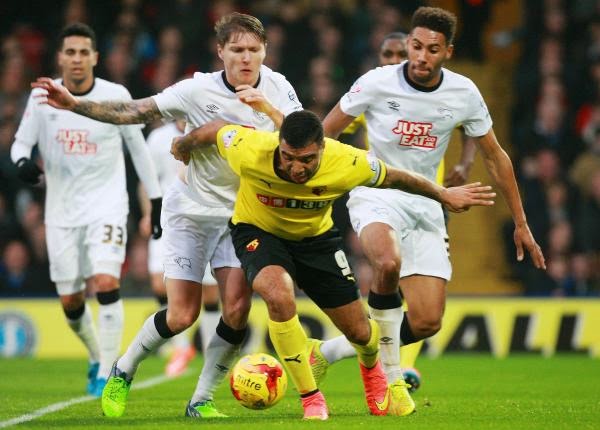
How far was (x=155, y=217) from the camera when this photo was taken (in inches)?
386

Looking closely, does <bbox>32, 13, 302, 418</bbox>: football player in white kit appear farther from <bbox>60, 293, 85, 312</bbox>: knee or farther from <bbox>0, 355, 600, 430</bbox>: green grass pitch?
<bbox>60, 293, 85, 312</bbox>: knee

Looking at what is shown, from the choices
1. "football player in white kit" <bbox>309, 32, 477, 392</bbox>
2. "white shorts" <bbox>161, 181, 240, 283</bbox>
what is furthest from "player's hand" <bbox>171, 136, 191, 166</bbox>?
"football player in white kit" <bbox>309, 32, 477, 392</bbox>

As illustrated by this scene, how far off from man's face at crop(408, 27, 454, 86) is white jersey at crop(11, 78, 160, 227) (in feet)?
8.44

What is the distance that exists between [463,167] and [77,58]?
3.06m

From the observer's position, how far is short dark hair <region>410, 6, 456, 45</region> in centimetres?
849

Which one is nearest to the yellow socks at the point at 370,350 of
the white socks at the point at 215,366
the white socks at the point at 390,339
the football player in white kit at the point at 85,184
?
the white socks at the point at 390,339

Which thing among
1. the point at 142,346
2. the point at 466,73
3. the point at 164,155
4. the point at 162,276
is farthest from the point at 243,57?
the point at 466,73

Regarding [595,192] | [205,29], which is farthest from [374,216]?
[205,29]

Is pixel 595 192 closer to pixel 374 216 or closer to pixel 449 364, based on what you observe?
pixel 449 364

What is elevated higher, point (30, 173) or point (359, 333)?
point (30, 173)

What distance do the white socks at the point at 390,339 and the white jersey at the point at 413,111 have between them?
103 cm

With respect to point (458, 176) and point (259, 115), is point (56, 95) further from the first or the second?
point (458, 176)

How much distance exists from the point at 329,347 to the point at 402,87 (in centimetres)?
186

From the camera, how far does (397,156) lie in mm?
8727
